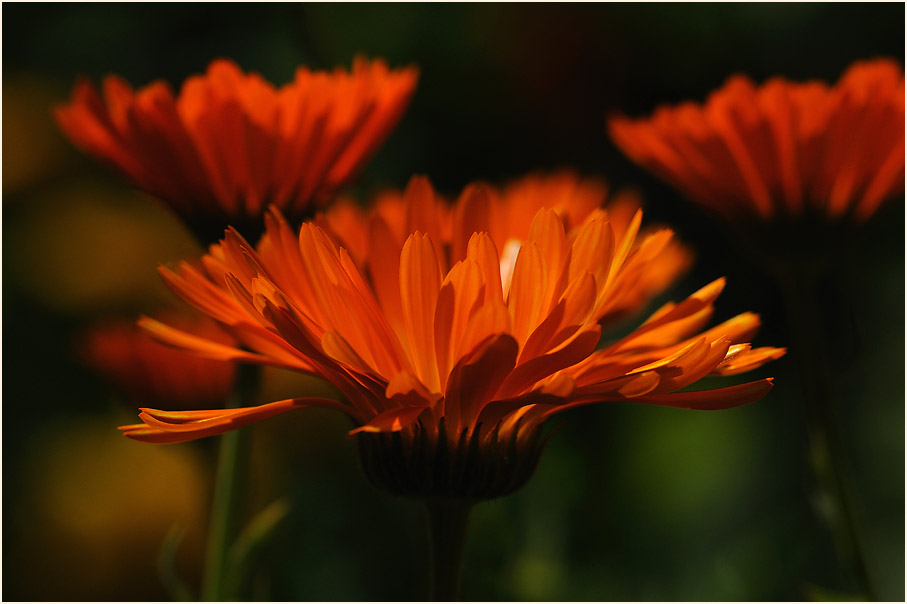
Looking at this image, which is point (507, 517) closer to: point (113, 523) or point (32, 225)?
point (113, 523)

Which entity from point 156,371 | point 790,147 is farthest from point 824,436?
point 156,371

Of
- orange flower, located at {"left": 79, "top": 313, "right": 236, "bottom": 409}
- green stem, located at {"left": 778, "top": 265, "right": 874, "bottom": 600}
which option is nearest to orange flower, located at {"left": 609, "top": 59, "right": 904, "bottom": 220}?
green stem, located at {"left": 778, "top": 265, "right": 874, "bottom": 600}

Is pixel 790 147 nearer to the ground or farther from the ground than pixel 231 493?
farther from the ground

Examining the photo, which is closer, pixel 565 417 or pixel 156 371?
pixel 156 371

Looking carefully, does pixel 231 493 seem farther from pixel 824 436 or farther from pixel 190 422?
pixel 824 436

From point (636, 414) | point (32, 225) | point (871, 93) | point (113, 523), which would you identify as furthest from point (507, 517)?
point (32, 225)
